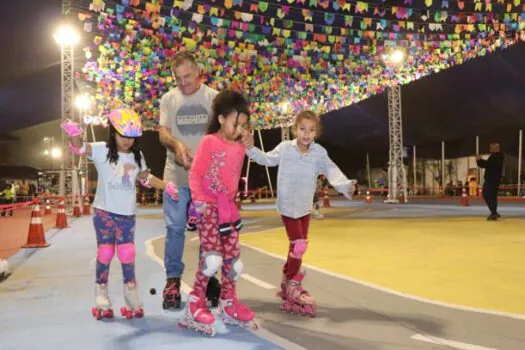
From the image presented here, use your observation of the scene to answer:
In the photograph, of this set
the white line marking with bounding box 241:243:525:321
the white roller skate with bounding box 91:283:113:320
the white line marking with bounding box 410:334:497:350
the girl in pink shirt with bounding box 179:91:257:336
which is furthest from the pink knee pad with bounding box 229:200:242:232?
the white line marking with bounding box 241:243:525:321

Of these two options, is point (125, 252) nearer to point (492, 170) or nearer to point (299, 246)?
point (299, 246)

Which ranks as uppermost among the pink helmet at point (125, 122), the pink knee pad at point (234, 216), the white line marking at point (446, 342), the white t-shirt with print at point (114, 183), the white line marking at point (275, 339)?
the pink helmet at point (125, 122)

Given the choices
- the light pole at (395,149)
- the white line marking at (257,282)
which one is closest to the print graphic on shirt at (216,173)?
the white line marking at (257,282)

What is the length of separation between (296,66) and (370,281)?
603 inches

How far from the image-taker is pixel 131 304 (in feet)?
13.3

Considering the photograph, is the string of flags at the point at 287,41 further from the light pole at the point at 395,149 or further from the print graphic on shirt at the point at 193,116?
the print graphic on shirt at the point at 193,116

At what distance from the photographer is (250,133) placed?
3998 mm

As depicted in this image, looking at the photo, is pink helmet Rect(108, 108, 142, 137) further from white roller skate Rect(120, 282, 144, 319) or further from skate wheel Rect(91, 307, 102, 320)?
skate wheel Rect(91, 307, 102, 320)

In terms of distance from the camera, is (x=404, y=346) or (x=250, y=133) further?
(x=250, y=133)

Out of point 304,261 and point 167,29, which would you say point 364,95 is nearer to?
point 167,29

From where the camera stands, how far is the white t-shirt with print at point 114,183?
160 inches

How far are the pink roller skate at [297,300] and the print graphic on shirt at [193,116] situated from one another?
152cm

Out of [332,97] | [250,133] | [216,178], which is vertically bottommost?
[216,178]

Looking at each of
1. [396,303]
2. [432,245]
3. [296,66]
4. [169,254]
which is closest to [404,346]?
[396,303]
